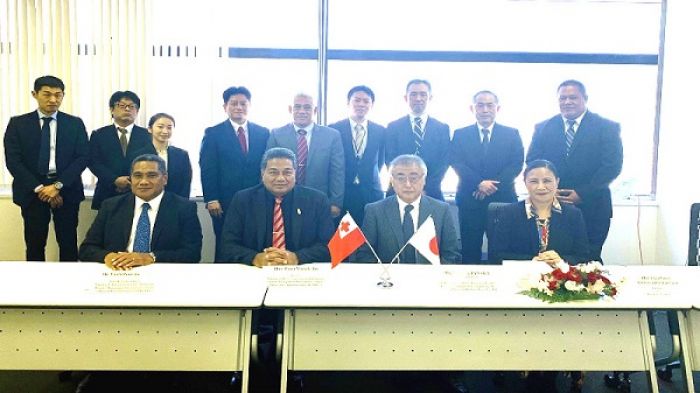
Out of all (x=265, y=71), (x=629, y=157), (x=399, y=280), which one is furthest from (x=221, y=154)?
Answer: (x=629, y=157)

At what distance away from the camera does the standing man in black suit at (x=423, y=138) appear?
4082 millimetres

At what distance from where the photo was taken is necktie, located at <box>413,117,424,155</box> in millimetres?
4098

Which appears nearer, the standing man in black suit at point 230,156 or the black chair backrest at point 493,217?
the black chair backrest at point 493,217

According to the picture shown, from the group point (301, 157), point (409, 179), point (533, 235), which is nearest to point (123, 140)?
point (301, 157)

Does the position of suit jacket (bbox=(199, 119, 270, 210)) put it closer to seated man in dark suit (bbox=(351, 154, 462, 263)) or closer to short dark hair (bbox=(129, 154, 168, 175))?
short dark hair (bbox=(129, 154, 168, 175))

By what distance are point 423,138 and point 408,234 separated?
124cm

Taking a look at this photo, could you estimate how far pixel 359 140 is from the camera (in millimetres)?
4211

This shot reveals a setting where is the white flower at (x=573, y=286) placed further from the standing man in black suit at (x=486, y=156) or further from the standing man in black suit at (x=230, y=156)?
the standing man in black suit at (x=230, y=156)

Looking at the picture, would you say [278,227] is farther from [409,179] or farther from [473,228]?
[473,228]

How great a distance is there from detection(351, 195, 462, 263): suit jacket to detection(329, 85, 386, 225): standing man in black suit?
3.63 ft

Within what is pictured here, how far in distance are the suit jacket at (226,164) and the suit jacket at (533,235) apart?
1.92m

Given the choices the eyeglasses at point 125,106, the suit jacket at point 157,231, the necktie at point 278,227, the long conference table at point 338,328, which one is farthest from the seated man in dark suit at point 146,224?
the eyeglasses at point 125,106

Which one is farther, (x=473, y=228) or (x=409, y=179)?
(x=473, y=228)

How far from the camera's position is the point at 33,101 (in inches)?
193
